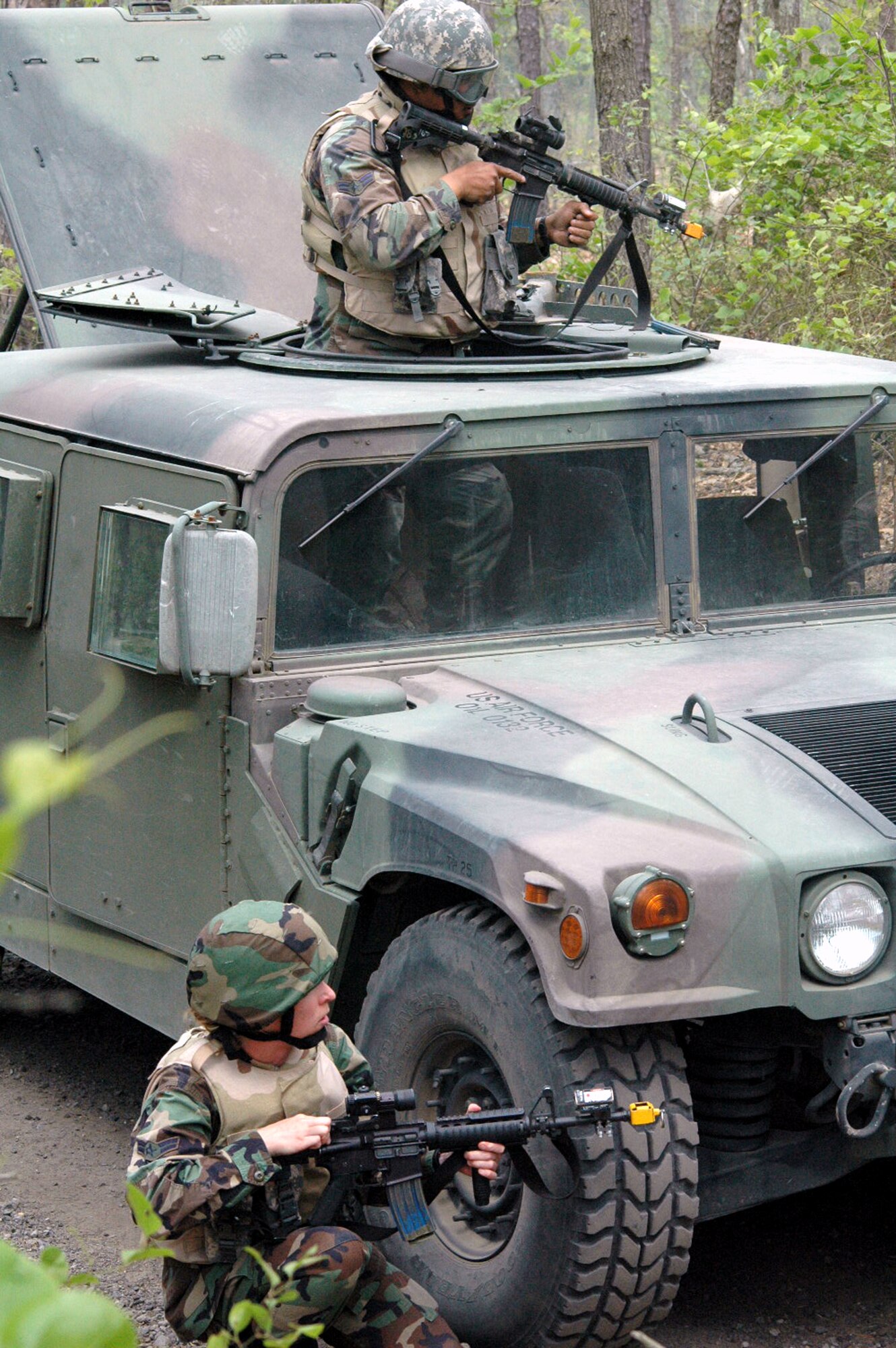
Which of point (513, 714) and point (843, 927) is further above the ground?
point (513, 714)

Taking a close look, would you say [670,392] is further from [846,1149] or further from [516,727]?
[846,1149]

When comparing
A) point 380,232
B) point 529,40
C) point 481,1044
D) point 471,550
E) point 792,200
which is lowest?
point 481,1044

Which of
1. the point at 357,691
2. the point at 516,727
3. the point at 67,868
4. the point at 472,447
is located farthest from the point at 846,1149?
the point at 67,868

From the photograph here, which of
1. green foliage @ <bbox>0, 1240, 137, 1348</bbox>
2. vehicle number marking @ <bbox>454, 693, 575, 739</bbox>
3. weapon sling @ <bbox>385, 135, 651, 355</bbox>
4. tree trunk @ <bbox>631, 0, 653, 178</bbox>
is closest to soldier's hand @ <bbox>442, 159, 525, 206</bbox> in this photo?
weapon sling @ <bbox>385, 135, 651, 355</bbox>

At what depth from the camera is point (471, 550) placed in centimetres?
436

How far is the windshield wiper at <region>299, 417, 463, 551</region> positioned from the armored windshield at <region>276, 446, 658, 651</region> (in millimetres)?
16

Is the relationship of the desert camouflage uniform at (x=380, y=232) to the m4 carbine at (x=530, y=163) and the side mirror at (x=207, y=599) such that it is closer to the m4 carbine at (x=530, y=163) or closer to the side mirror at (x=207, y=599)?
the m4 carbine at (x=530, y=163)

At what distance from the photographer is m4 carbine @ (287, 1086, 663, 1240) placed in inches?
116

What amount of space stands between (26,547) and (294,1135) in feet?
8.15

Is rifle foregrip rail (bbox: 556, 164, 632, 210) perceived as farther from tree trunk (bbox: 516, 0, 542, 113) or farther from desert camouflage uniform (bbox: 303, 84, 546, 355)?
tree trunk (bbox: 516, 0, 542, 113)

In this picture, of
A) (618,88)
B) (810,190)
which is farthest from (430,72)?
(618,88)

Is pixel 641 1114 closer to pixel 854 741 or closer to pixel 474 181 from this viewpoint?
pixel 854 741

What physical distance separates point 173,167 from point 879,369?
284 centimetres

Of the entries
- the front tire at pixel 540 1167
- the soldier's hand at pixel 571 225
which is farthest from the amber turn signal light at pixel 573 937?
the soldier's hand at pixel 571 225
